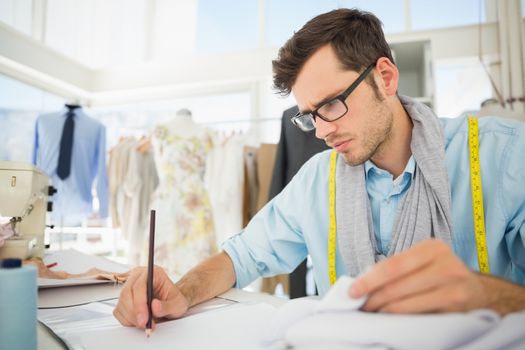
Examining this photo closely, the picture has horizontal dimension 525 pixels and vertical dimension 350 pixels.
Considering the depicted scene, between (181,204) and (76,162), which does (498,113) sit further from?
(76,162)

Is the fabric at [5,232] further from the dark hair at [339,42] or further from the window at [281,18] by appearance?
the window at [281,18]

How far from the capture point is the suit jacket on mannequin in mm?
2391

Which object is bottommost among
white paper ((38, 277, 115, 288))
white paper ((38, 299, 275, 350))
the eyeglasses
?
white paper ((38, 299, 275, 350))

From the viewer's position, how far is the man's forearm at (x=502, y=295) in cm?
48

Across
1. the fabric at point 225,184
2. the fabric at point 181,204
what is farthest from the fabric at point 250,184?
the fabric at point 181,204

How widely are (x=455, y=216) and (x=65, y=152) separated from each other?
312 centimetres

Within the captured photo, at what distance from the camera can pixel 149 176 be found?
11.4 feet

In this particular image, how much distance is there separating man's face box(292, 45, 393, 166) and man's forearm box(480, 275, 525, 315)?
2.17 feet

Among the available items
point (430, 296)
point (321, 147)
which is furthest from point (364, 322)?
point (321, 147)

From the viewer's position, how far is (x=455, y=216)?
105cm

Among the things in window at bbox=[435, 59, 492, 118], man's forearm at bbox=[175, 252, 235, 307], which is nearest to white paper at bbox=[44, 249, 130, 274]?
man's forearm at bbox=[175, 252, 235, 307]

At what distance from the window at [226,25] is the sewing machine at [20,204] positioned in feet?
10.5

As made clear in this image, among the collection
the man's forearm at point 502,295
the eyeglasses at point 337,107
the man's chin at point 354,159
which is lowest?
the man's forearm at point 502,295

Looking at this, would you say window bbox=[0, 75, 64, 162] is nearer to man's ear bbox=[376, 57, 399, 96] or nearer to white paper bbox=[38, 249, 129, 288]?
white paper bbox=[38, 249, 129, 288]
